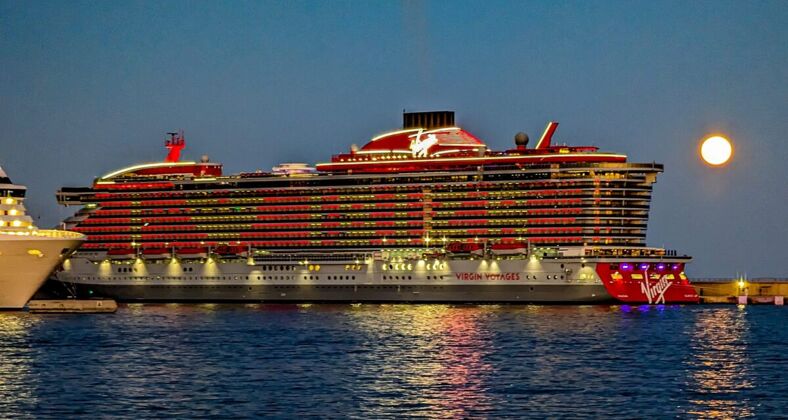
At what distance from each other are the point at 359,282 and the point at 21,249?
29.7 m

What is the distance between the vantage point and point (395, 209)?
122625 mm

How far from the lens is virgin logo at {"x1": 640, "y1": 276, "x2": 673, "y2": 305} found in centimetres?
11156

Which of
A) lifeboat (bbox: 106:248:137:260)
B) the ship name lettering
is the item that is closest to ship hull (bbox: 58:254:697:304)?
the ship name lettering

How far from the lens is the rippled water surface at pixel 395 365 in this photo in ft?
186

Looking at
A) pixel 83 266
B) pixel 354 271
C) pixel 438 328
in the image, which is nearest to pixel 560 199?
pixel 354 271

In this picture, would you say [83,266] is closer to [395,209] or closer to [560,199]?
[395,209]

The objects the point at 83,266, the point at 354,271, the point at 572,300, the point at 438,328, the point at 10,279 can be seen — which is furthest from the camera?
the point at 83,266

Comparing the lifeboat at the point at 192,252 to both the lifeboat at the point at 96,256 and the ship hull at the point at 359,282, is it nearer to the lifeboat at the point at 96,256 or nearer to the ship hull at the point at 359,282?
the ship hull at the point at 359,282

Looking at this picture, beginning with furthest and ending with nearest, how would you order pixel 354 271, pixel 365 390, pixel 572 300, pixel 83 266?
pixel 83 266
pixel 354 271
pixel 572 300
pixel 365 390

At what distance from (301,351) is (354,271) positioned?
1633 inches

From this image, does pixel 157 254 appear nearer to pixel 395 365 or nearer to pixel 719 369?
pixel 395 365

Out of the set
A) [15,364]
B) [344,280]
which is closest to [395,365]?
[15,364]

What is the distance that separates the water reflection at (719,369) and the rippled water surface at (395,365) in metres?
0.11

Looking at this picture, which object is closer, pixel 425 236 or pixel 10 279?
pixel 10 279
